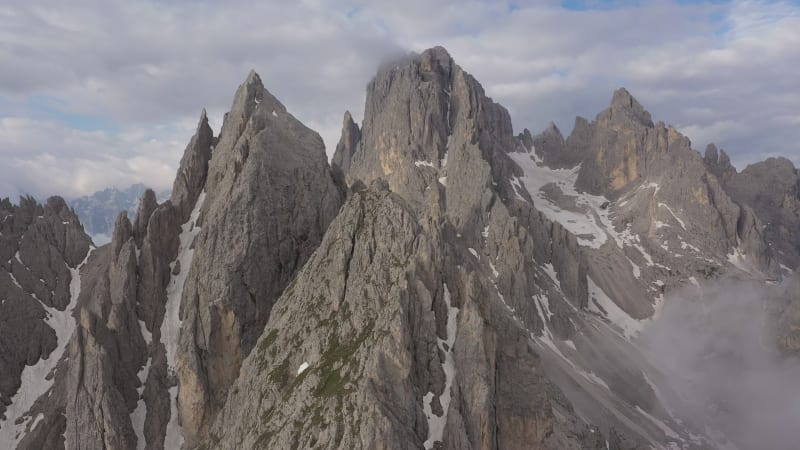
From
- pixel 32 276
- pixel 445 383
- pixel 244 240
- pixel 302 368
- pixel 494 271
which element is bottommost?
pixel 445 383

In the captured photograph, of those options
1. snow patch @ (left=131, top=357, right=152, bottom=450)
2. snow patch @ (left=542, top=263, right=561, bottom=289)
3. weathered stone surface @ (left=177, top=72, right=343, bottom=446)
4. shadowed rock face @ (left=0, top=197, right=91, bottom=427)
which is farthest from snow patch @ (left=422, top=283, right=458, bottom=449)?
snow patch @ (left=542, top=263, right=561, bottom=289)

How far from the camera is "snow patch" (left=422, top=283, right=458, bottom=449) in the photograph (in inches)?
2301

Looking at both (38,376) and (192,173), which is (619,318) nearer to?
(192,173)

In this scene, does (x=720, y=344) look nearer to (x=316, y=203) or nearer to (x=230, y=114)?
(x=316, y=203)

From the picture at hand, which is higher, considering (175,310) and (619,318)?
(175,310)

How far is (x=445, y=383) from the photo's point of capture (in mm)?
62344

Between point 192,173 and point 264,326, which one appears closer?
point 264,326

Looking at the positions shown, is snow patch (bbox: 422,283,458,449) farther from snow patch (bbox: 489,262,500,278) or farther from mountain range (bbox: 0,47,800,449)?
snow patch (bbox: 489,262,500,278)

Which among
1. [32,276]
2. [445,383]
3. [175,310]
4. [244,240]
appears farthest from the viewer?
[32,276]

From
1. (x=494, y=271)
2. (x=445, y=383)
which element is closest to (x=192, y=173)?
(x=445, y=383)

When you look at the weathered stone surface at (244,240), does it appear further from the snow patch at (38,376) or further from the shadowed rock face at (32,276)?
the shadowed rock face at (32,276)

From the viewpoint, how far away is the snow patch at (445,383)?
58438 millimetres

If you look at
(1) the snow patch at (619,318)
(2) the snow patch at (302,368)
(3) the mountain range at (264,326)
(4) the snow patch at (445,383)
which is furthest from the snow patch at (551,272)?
(2) the snow patch at (302,368)

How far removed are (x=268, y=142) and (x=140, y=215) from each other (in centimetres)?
2385
